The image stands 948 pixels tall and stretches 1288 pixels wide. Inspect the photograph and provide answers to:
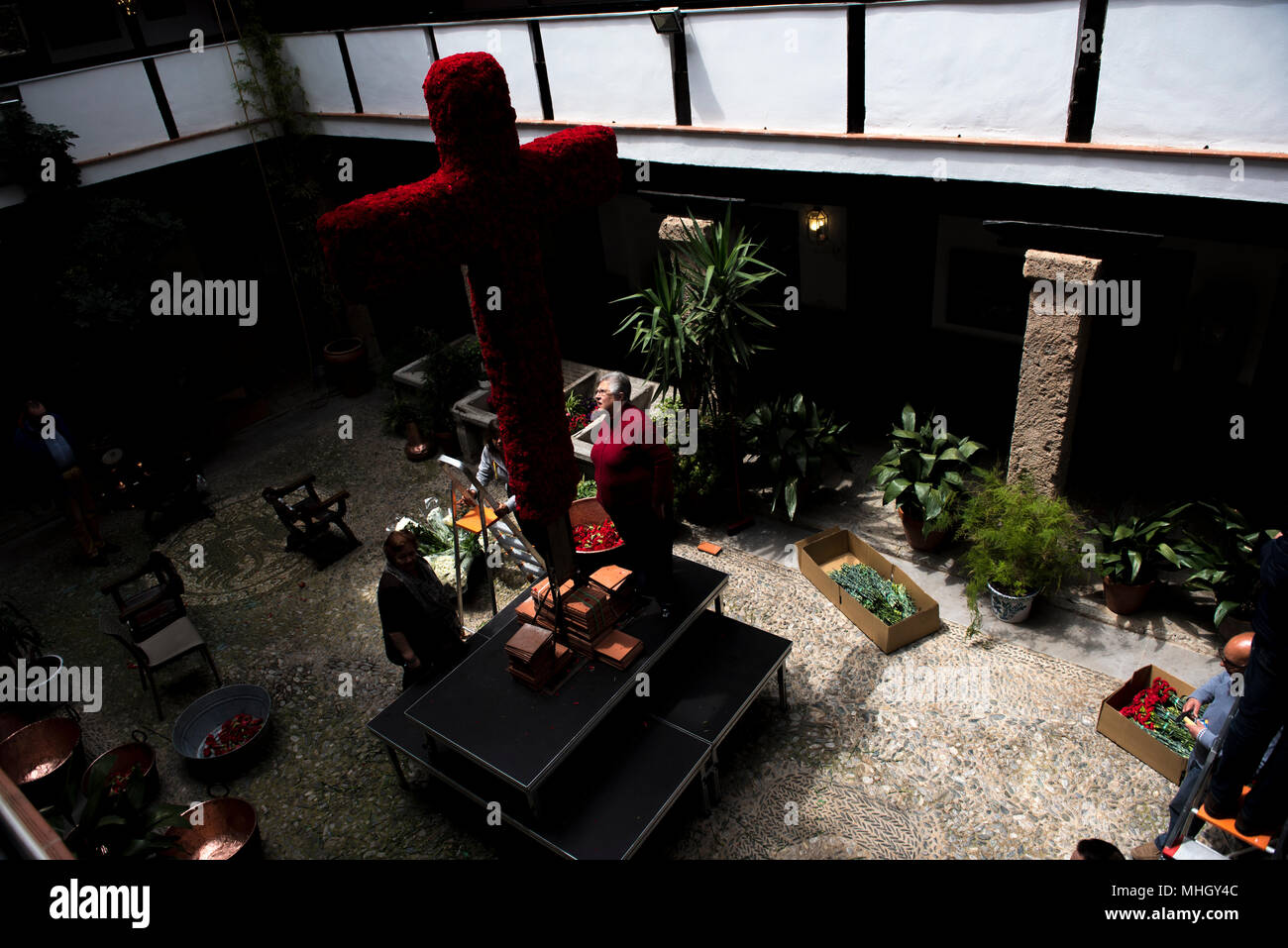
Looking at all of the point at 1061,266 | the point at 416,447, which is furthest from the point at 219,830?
the point at 1061,266

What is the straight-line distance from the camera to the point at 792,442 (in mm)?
7355

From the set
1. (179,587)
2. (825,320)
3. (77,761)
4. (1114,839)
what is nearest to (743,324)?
(825,320)

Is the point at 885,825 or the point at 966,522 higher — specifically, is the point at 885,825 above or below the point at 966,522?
below

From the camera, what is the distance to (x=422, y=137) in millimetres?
8805

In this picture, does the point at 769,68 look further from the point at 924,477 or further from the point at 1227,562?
the point at 1227,562

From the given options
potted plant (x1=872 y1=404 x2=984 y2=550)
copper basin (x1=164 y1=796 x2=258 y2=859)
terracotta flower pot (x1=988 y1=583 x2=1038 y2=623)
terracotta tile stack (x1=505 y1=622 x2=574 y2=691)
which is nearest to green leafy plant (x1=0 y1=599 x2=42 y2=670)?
copper basin (x1=164 y1=796 x2=258 y2=859)

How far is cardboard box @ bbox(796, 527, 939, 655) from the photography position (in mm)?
6016

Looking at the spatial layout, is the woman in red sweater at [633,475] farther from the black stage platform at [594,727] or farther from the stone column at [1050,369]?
the stone column at [1050,369]

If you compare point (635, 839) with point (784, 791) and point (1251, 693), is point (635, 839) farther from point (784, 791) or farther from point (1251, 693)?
point (1251, 693)

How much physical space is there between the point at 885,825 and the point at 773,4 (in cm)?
555

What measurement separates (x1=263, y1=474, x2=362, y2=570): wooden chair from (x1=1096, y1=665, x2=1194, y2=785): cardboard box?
6391 mm

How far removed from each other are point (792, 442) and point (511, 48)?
4468 mm

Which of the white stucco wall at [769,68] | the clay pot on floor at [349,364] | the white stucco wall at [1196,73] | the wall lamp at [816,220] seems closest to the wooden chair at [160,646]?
the clay pot on floor at [349,364]
